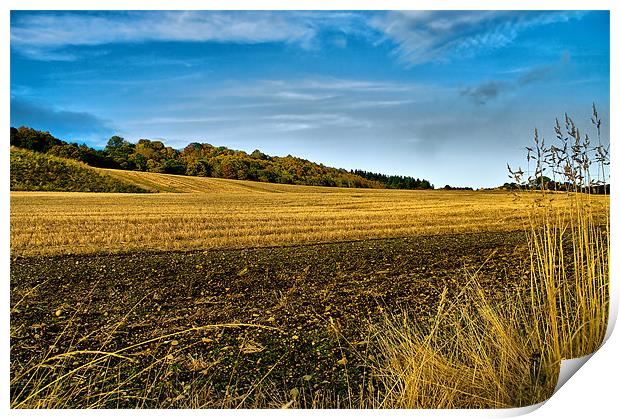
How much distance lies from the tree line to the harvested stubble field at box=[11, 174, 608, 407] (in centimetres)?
12

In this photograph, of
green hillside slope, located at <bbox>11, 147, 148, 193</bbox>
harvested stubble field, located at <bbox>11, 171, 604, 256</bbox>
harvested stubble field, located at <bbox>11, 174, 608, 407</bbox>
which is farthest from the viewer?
harvested stubble field, located at <bbox>11, 171, 604, 256</bbox>

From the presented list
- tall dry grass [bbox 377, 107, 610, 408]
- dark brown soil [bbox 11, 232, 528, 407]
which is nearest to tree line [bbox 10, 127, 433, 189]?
dark brown soil [bbox 11, 232, 528, 407]

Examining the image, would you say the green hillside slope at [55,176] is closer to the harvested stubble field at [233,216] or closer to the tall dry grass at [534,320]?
the harvested stubble field at [233,216]

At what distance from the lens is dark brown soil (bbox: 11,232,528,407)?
2.84 m

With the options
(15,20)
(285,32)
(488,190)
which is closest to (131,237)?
(15,20)

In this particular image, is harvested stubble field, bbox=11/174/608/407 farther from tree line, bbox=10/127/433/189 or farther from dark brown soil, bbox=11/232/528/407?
tree line, bbox=10/127/433/189

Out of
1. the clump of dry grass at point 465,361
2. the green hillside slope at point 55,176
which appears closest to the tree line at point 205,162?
the green hillside slope at point 55,176

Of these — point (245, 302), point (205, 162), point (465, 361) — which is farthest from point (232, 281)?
point (465, 361)

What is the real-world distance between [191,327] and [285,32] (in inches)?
70.5

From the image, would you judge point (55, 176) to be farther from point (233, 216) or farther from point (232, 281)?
point (232, 281)

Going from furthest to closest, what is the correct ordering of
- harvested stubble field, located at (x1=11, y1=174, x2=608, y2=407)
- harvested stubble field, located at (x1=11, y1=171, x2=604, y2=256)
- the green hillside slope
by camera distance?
harvested stubble field, located at (x1=11, y1=171, x2=604, y2=256), the green hillside slope, harvested stubble field, located at (x1=11, y1=174, x2=608, y2=407)

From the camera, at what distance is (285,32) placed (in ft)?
10.4

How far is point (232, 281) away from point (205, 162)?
0.77 metres

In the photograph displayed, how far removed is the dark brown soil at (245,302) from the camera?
2.84 meters
